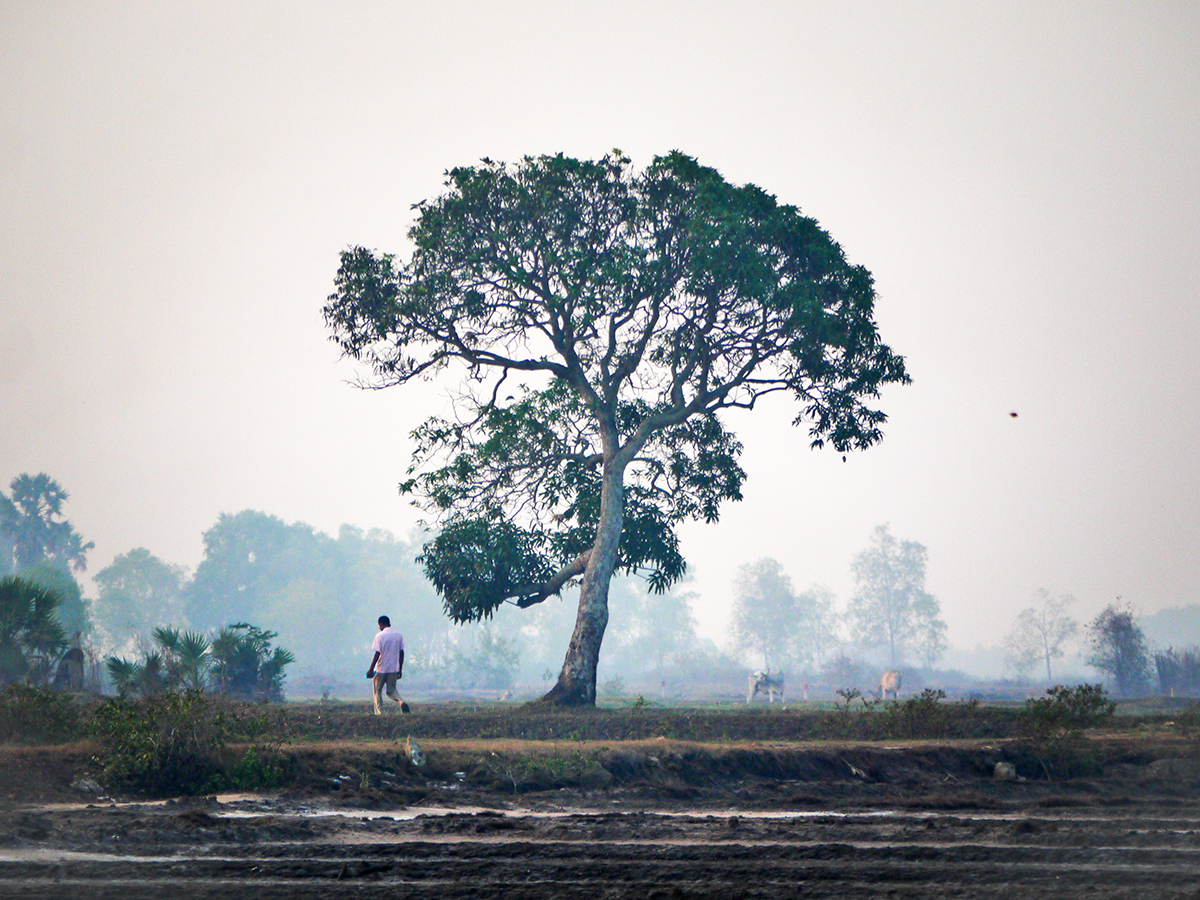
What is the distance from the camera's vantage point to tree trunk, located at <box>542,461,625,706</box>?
20.1 m

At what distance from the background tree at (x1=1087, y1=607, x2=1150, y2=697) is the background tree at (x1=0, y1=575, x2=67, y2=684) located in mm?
38708

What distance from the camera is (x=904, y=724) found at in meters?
15.3

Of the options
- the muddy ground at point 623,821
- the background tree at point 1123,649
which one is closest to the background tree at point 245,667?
the muddy ground at point 623,821

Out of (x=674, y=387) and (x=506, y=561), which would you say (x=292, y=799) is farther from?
(x=674, y=387)

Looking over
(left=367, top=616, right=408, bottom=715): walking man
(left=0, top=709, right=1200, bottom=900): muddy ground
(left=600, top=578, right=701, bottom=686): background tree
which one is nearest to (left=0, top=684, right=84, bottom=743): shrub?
(left=0, top=709, right=1200, bottom=900): muddy ground

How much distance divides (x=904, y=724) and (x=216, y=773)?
10.3 meters

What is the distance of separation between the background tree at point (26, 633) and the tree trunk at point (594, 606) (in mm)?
11718

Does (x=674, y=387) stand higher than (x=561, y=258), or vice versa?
(x=561, y=258)

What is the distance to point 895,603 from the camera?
115125 mm

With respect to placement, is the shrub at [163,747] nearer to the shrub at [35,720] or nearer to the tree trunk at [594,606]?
the shrub at [35,720]

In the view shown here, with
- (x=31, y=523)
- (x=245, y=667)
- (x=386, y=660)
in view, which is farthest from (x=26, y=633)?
(x=31, y=523)

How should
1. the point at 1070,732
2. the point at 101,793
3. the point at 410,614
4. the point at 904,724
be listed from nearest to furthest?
the point at 101,793 → the point at 1070,732 → the point at 904,724 → the point at 410,614

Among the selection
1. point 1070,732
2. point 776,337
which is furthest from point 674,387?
point 1070,732

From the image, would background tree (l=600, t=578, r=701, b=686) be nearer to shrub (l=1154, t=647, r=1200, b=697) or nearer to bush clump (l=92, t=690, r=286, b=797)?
shrub (l=1154, t=647, r=1200, b=697)
